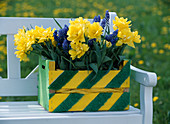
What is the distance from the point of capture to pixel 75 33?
3.90 ft

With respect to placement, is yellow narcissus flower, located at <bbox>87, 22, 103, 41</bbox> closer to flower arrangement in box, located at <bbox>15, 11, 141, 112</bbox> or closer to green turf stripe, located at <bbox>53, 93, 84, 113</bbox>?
flower arrangement in box, located at <bbox>15, 11, 141, 112</bbox>

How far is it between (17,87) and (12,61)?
15 centimetres

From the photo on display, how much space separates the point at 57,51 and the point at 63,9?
12.6ft

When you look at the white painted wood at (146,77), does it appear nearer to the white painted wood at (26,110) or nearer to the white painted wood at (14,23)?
the white painted wood at (26,110)

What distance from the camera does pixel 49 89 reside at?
4.12ft

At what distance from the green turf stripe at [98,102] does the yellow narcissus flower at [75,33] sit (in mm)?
281

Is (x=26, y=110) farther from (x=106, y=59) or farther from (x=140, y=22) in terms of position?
(x=140, y=22)

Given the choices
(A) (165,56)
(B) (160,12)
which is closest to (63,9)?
(B) (160,12)

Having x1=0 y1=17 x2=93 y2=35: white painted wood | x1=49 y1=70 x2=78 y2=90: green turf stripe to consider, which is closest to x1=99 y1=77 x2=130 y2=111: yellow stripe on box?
x1=49 y1=70 x2=78 y2=90: green turf stripe

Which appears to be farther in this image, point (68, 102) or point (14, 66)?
point (14, 66)

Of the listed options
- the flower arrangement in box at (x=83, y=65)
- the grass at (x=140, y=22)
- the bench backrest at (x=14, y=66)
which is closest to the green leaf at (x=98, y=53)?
the flower arrangement in box at (x=83, y=65)

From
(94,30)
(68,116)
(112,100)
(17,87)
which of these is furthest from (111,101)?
(17,87)

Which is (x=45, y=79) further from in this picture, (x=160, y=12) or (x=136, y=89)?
(x=160, y=12)

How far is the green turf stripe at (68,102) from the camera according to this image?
127 cm
